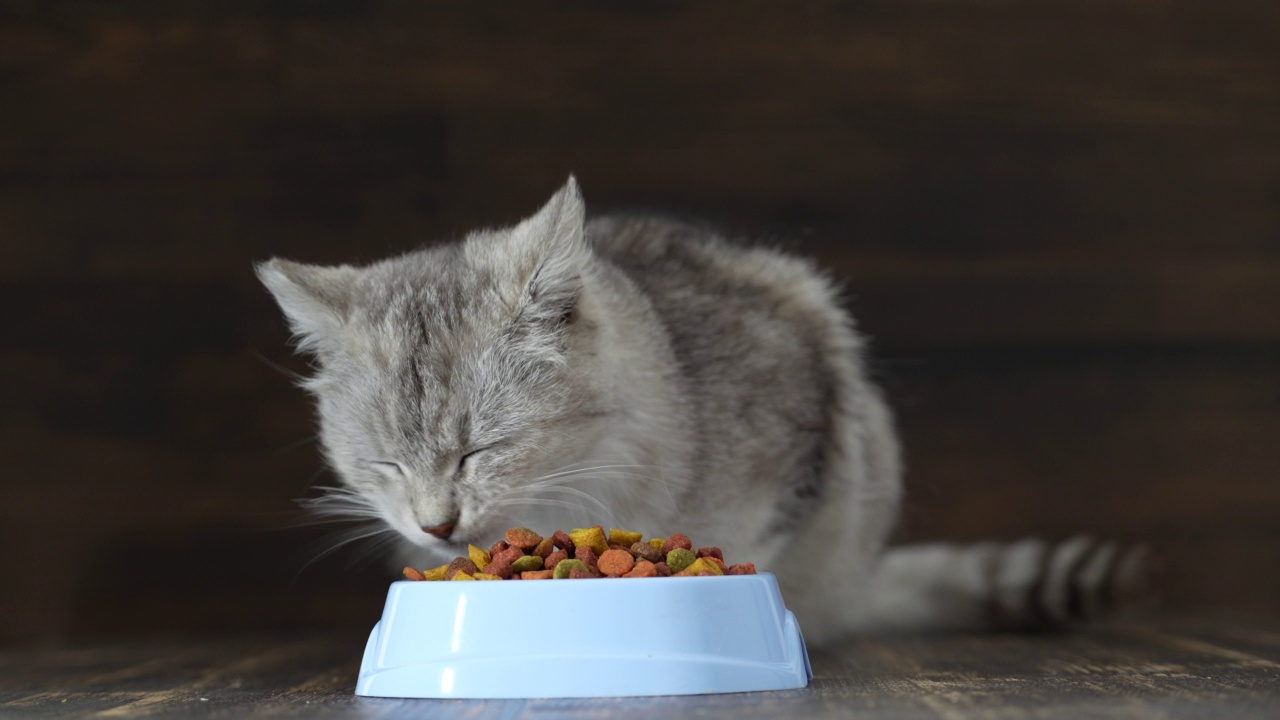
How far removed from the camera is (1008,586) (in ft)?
6.58

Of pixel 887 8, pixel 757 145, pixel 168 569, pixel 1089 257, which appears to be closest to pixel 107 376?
pixel 168 569

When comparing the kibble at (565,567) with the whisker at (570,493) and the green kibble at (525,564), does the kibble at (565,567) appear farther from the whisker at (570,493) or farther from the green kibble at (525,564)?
the whisker at (570,493)

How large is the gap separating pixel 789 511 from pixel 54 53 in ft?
5.42

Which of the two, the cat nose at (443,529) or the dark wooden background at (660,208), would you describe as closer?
the cat nose at (443,529)

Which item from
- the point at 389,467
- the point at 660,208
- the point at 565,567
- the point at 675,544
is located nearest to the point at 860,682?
the point at 675,544

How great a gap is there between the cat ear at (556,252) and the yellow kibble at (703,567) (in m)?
0.40

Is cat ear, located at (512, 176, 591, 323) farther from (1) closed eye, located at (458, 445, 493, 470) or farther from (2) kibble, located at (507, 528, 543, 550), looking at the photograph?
(2) kibble, located at (507, 528, 543, 550)

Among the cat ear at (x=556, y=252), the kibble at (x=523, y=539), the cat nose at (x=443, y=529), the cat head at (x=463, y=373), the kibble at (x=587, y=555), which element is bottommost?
the kibble at (x=587, y=555)

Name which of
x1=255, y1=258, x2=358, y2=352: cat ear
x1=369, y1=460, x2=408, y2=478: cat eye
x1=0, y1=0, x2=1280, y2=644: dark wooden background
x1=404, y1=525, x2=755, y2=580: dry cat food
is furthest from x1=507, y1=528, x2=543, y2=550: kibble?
x1=0, y1=0, x2=1280, y2=644: dark wooden background

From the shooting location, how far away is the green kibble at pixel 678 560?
49.4 inches

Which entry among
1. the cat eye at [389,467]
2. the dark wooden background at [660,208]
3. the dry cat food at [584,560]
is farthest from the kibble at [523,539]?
the dark wooden background at [660,208]

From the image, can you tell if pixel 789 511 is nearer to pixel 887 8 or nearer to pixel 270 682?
pixel 270 682

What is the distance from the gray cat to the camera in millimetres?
1454

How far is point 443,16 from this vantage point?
243 cm
